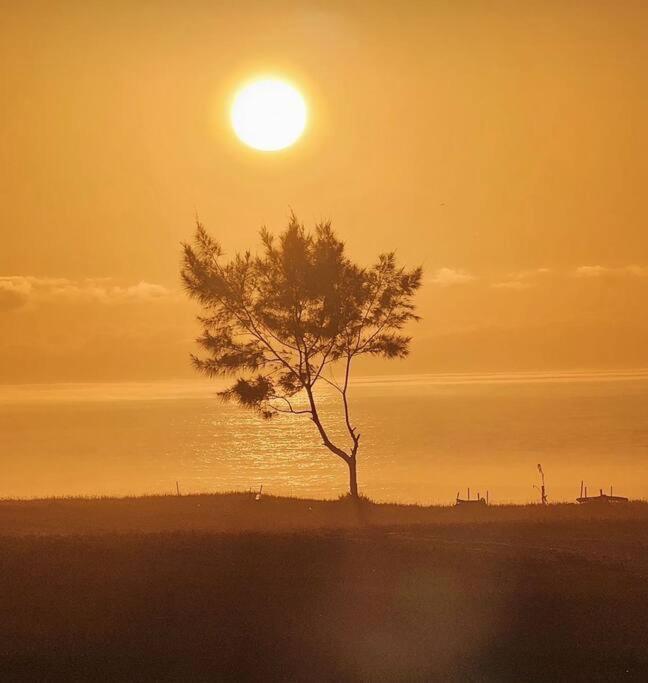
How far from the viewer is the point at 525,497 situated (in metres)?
116

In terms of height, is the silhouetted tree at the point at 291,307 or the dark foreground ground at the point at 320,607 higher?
the silhouetted tree at the point at 291,307

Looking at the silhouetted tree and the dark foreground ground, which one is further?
the silhouetted tree

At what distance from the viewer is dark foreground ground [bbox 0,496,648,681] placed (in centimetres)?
1468

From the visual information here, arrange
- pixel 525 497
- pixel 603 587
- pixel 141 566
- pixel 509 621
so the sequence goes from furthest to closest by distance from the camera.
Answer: pixel 525 497, pixel 141 566, pixel 603 587, pixel 509 621

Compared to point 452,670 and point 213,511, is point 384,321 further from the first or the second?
point 452,670

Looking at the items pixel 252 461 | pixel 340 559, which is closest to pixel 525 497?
pixel 252 461

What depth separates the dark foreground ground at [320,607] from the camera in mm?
14680

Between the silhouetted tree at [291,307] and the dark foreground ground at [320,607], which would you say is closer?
the dark foreground ground at [320,607]

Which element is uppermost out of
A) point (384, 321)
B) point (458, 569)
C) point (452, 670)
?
point (384, 321)

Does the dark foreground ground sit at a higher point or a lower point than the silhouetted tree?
lower

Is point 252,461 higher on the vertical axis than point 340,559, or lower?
higher

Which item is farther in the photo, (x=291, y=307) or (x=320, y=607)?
(x=291, y=307)

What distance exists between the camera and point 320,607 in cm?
1738

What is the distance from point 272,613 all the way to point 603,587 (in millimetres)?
6708
